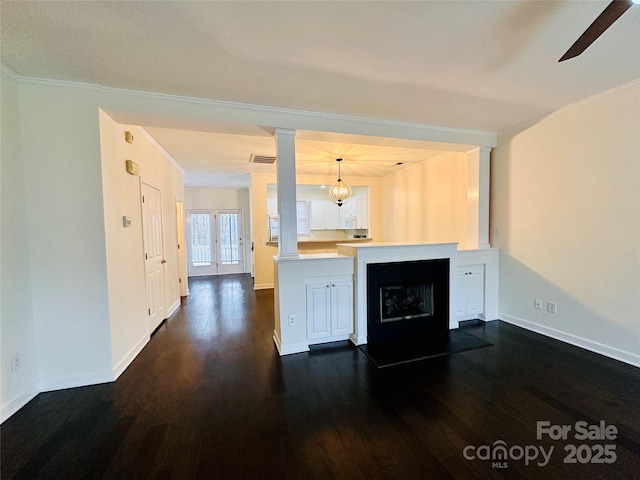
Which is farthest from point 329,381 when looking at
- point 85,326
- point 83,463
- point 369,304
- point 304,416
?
point 85,326

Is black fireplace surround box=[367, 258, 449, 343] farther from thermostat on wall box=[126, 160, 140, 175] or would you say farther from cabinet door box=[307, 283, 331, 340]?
thermostat on wall box=[126, 160, 140, 175]

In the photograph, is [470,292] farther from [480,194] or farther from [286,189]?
[286,189]

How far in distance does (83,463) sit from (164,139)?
138 inches

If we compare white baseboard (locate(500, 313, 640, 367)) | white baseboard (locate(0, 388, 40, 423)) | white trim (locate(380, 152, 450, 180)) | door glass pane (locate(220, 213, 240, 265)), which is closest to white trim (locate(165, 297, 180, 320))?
white baseboard (locate(0, 388, 40, 423))

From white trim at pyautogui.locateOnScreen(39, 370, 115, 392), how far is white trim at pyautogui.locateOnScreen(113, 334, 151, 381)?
61 millimetres

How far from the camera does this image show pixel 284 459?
5.19 feet

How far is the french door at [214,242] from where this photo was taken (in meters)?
8.19

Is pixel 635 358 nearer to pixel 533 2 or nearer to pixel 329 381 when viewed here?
pixel 329 381

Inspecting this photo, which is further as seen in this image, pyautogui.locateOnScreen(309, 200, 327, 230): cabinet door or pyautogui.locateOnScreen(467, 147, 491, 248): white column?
pyautogui.locateOnScreen(309, 200, 327, 230): cabinet door

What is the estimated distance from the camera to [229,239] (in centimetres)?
850

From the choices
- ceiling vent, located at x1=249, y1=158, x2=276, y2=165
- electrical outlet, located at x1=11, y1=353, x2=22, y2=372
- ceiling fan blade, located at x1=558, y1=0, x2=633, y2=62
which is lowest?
electrical outlet, located at x1=11, y1=353, x2=22, y2=372

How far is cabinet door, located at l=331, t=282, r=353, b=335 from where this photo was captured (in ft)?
10.4

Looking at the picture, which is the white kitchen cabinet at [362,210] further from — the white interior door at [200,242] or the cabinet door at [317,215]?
the white interior door at [200,242]

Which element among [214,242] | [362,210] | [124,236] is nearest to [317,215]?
[362,210]
